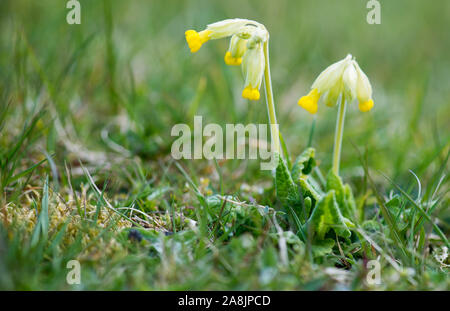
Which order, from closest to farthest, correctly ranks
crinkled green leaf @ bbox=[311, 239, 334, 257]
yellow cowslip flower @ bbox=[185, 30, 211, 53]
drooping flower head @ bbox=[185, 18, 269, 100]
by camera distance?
1. crinkled green leaf @ bbox=[311, 239, 334, 257]
2. drooping flower head @ bbox=[185, 18, 269, 100]
3. yellow cowslip flower @ bbox=[185, 30, 211, 53]

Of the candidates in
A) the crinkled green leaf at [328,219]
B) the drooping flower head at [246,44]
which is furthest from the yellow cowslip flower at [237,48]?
the crinkled green leaf at [328,219]

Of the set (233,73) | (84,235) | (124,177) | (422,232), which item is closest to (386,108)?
(233,73)

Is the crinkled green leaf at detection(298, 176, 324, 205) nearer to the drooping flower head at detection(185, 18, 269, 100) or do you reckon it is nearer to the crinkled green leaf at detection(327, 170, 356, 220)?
the crinkled green leaf at detection(327, 170, 356, 220)

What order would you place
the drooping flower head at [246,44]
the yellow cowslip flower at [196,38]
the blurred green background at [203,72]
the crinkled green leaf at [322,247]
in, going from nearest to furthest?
the crinkled green leaf at [322,247] < the drooping flower head at [246,44] < the yellow cowslip flower at [196,38] < the blurred green background at [203,72]

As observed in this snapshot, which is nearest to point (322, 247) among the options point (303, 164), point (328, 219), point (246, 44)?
point (328, 219)

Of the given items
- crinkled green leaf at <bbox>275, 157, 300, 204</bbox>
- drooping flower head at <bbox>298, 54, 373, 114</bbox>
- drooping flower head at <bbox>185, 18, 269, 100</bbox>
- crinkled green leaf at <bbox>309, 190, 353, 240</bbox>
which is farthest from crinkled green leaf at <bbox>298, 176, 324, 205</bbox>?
drooping flower head at <bbox>185, 18, 269, 100</bbox>

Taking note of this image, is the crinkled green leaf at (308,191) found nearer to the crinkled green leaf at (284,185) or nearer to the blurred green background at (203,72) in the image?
the crinkled green leaf at (284,185)
